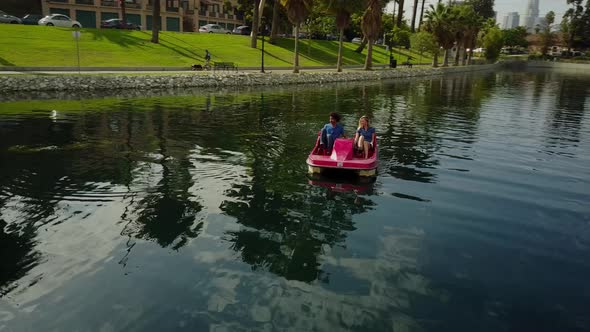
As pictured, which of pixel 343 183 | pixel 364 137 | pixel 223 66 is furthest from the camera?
pixel 223 66

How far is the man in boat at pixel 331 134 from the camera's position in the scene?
1614cm

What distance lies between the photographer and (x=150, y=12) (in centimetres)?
9019

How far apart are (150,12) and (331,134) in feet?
280

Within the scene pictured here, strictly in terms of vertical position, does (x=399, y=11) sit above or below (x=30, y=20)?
above

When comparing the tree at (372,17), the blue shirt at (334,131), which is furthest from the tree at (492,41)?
the blue shirt at (334,131)

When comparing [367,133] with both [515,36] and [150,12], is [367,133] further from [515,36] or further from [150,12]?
[515,36]

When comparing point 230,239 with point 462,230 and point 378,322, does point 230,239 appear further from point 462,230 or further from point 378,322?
point 462,230

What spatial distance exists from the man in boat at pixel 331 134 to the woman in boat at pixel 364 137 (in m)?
0.65

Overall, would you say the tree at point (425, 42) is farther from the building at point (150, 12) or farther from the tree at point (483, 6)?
the tree at point (483, 6)

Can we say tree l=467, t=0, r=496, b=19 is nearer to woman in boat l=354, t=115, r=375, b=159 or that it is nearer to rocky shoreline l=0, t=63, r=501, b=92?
rocky shoreline l=0, t=63, r=501, b=92

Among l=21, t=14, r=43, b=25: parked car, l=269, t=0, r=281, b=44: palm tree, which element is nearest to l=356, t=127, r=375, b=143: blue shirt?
l=269, t=0, r=281, b=44: palm tree

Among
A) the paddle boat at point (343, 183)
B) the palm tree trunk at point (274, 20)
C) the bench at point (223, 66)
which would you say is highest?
the palm tree trunk at point (274, 20)

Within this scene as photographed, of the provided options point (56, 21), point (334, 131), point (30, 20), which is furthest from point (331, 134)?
point (30, 20)

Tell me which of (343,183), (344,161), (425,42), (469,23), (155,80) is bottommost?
(343,183)
